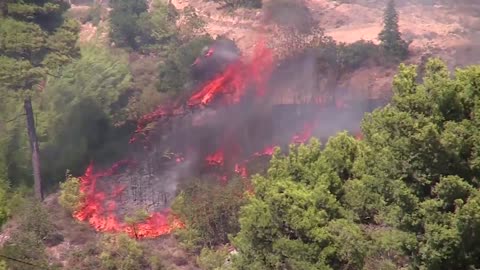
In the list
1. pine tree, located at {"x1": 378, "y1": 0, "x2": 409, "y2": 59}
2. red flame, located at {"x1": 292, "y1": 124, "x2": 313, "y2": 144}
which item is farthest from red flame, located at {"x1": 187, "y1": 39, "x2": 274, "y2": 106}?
pine tree, located at {"x1": 378, "y1": 0, "x2": 409, "y2": 59}

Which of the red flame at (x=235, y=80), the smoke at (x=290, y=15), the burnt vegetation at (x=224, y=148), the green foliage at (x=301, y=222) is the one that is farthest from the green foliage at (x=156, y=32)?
the green foliage at (x=301, y=222)

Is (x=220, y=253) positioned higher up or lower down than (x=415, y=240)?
lower down

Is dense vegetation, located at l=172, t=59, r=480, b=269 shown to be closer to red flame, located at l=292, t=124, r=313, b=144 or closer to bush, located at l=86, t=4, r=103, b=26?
red flame, located at l=292, t=124, r=313, b=144

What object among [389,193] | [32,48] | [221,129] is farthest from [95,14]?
[389,193]

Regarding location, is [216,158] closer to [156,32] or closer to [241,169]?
[241,169]

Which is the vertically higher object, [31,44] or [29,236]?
[31,44]

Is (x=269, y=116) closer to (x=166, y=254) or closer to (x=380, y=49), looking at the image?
(x=380, y=49)

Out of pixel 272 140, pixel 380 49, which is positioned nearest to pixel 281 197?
pixel 272 140
